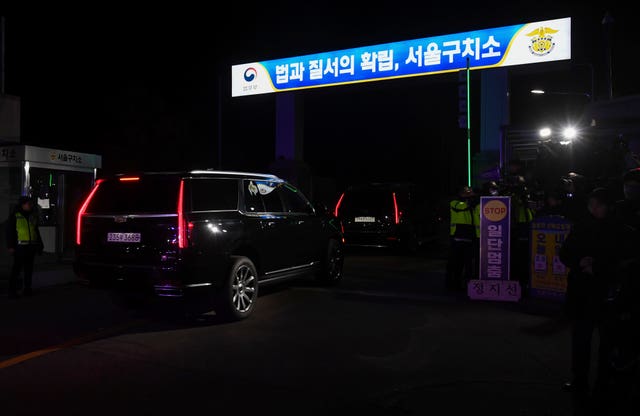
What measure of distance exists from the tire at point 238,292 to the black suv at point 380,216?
770 centimetres

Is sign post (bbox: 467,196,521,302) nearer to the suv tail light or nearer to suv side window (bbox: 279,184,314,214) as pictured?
suv side window (bbox: 279,184,314,214)

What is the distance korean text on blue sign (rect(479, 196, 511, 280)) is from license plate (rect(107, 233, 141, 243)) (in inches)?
200

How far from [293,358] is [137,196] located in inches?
116

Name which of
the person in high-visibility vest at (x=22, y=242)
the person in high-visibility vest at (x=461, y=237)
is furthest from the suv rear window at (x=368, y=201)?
the person in high-visibility vest at (x=22, y=242)

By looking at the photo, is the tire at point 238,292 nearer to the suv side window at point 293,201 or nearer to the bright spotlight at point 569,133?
the suv side window at point 293,201

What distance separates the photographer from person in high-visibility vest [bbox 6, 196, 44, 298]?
888 cm

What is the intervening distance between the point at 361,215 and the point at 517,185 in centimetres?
569

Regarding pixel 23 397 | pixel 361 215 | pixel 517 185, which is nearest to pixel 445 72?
pixel 361 215

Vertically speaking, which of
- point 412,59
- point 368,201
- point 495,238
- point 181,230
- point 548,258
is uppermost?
point 412,59

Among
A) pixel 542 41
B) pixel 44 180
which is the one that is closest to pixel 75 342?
pixel 44 180

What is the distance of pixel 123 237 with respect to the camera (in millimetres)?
6773

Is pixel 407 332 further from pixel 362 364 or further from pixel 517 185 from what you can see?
pixel 517 185

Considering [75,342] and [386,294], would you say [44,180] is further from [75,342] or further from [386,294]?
[386,294]

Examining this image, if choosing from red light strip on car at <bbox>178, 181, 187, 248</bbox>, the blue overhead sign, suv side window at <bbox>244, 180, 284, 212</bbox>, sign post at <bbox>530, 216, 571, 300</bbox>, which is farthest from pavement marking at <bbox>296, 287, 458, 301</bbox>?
the blue overhead sign
